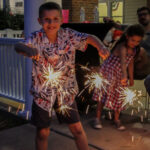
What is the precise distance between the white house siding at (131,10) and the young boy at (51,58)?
42.3ft

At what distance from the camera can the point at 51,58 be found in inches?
118

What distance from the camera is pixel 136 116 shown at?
5.30 meters

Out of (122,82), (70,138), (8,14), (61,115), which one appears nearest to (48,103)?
(61,115)

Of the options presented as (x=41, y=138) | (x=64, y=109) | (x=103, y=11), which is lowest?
(x=41, y=138)

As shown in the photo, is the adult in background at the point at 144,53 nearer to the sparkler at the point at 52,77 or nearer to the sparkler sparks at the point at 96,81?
the sparkler sparks at the point at 96,81

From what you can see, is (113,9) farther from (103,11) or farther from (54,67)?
(54,67)

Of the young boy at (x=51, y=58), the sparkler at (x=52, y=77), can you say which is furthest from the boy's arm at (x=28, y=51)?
the sparkler at (x=52, y=77)

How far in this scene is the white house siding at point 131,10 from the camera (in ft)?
50.5

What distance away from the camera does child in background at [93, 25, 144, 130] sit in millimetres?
4328

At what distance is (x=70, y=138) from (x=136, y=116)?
5.00 ft

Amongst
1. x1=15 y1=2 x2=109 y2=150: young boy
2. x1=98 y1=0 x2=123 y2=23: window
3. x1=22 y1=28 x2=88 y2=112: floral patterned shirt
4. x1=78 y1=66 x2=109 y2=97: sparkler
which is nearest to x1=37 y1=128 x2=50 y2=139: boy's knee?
x1=15 y1=2 x2=109 y2=150: young boy

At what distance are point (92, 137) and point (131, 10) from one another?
40.4ft

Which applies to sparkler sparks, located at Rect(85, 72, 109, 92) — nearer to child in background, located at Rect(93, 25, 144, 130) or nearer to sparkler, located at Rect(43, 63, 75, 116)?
child in background, located at Rect(93, 25, 144, 130)

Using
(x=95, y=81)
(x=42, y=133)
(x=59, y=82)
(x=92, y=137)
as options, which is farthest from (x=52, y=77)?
(x=95, y=81)
